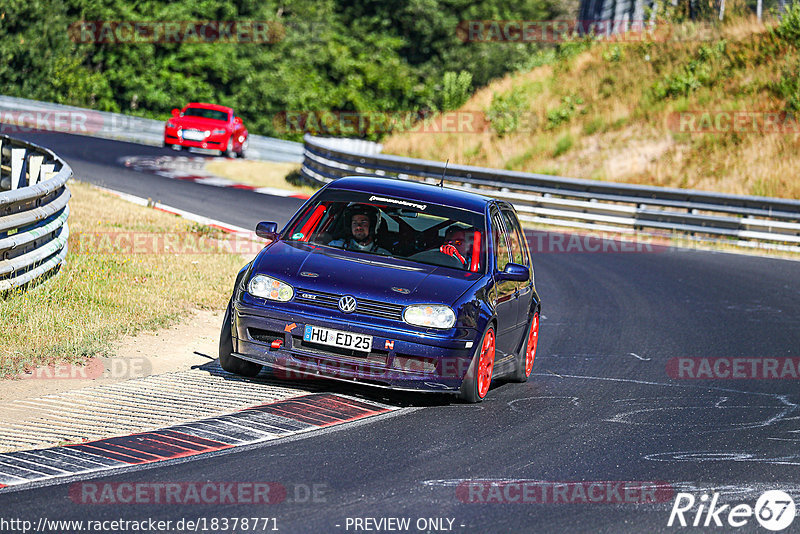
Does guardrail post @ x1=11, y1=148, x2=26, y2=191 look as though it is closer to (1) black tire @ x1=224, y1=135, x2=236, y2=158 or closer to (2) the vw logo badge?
(2) the vw logo badge

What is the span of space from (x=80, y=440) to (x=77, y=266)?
619cm

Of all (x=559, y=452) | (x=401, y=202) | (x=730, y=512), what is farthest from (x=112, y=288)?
(x=730, y=512)

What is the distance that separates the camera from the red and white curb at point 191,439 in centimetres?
611

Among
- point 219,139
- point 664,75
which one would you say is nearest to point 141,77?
point 219,139

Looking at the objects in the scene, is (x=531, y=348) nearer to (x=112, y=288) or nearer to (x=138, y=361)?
(x=138, y=361)

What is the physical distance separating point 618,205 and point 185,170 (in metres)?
11.7

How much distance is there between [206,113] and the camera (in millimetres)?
37812

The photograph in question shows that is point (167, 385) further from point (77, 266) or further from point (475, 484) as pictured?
point (77, 266)

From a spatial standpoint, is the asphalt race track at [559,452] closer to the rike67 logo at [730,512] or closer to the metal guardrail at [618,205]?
the rike67 logo at [730,512]

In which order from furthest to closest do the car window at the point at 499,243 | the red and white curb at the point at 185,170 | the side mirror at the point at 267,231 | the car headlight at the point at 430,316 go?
the red and white curb at the point at 185,170 → the car window at the point at 499,243 → the side mirror at the point at 267,231 → the car headlight at the point at 430,316

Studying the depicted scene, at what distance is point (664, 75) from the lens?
34.2 m

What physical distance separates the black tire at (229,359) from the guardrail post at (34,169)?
6588 mm

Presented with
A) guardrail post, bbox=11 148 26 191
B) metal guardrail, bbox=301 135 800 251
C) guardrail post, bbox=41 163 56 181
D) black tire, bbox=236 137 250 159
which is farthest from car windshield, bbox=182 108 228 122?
guardrail post, bbox=41 163 56 181

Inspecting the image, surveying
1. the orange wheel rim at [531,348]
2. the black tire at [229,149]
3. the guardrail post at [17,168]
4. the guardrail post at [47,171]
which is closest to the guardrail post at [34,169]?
the guardrail post at [47,171]
